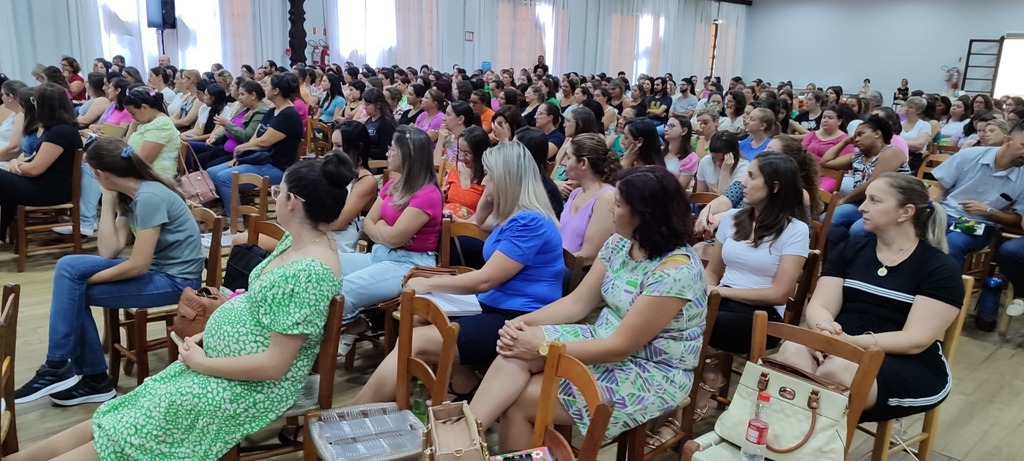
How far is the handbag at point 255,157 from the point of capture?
497 cm

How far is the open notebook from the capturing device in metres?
2.40

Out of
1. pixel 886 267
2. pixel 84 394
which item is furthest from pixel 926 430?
pixel 84 394

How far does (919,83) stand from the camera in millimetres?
16750

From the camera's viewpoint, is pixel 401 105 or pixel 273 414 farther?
pixel 401 105

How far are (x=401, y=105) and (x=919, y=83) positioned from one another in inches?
563

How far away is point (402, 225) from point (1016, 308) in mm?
3175

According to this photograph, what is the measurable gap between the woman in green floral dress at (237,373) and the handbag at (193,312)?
0.89 feet

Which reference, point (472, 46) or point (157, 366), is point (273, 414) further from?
point (472, 46)

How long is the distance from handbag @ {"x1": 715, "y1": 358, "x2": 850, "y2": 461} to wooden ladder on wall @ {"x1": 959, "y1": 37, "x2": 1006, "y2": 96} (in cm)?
1677

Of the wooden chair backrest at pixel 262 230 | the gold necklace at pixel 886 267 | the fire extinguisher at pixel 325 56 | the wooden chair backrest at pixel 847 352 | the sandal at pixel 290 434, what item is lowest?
the sandal at pixel 290 434

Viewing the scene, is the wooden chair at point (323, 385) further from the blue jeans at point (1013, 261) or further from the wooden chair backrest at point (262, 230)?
the blue jeans at point (1013, 261)

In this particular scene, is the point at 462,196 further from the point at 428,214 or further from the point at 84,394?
the point at 84,394

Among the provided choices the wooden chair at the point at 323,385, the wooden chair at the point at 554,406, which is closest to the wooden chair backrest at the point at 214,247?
the wooden chair at the point at 323,385

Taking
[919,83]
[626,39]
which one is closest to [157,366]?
[626,39]
